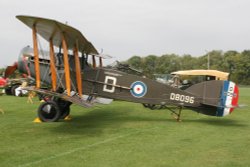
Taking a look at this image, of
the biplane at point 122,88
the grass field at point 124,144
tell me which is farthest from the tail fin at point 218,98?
the grass field at point 124,144

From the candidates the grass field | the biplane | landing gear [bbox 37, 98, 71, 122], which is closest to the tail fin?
the biplane

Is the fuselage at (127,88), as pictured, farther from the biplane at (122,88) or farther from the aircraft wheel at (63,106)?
the aircraft wheel at (63,106)

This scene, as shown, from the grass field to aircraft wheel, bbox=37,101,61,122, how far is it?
193mm

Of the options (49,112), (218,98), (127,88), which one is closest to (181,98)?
(218,98)

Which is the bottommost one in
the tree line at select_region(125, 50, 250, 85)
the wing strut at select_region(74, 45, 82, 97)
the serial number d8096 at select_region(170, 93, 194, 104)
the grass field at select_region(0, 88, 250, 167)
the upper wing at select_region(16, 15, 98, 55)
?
the grass field at select_region(0, 88, 250, 167)

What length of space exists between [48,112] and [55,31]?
229cm

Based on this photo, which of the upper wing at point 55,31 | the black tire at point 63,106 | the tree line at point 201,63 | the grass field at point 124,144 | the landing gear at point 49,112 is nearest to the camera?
the grass field at point 124,144

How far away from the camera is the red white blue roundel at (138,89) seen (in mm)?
9703

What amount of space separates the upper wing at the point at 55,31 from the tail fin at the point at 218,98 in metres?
3.74

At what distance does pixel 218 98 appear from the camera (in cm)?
946

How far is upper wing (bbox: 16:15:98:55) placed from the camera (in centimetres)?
746

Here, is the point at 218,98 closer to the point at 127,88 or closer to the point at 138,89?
the point at 138,89

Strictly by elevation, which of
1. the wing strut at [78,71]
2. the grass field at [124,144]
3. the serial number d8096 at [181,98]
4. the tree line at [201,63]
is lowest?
the grass field at [124,144]

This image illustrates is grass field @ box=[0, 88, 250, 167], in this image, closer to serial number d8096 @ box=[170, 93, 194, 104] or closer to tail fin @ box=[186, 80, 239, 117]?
tail fin @ box=[186, 80, 239, 117]
